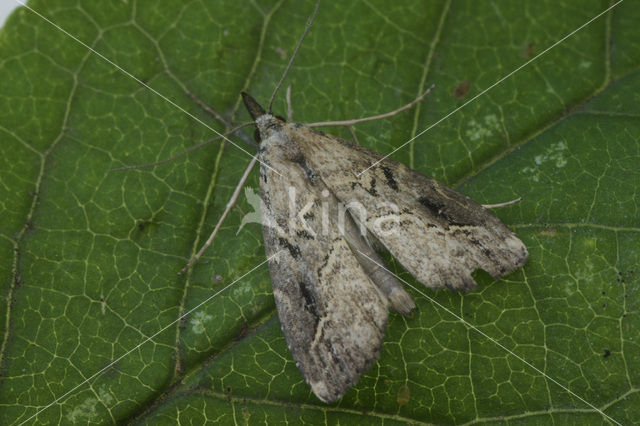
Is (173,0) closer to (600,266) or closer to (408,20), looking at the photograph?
(408,20)

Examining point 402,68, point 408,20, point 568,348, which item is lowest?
point 568,348

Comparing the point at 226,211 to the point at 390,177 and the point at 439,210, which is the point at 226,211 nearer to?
the point at 390,177

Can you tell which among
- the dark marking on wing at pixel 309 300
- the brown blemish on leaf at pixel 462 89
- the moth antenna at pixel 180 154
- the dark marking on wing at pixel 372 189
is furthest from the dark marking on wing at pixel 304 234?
the brown blemish on leaf at pixel 462 89

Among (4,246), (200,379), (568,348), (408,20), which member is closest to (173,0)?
(408,20)

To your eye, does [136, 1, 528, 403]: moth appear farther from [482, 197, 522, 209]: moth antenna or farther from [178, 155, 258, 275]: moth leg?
[482, 197, 522, 209]: moth antenna

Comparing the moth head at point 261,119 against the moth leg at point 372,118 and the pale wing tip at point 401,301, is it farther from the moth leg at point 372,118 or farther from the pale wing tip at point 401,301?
the pale wing tip at point 401,301

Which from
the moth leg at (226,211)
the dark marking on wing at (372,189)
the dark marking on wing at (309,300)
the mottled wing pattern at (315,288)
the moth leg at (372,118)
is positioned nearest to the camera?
the mottled wing pattern at (315,288)
